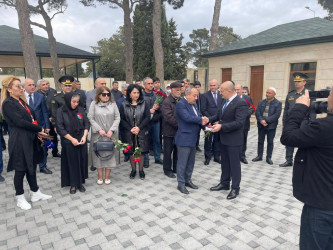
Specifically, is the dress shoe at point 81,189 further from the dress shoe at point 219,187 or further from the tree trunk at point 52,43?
the tree trunk at point 52,43

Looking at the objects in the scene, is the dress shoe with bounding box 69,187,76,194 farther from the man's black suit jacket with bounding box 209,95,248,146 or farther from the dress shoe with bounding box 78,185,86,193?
the man's black suit jacket with bounding box 209,95,248,146

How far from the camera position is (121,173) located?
558cm

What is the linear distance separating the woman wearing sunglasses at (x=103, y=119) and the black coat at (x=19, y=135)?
1091 millimetres

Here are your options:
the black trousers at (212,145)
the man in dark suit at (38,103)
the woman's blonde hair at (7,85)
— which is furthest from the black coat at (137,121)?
the woman's blonde hair at (7,85)

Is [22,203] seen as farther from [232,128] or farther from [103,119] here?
[232,128]

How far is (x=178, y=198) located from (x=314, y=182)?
2.71 meters

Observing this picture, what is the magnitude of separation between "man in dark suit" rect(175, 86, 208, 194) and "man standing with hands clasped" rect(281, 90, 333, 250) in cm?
232

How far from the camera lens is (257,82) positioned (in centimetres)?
1321

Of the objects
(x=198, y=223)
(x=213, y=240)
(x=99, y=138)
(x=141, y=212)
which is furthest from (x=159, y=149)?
(x=213, y=240)

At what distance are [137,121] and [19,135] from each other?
213 centimetres

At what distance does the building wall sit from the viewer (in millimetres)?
10359

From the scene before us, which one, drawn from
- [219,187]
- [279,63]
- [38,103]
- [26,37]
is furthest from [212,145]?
[26,37]

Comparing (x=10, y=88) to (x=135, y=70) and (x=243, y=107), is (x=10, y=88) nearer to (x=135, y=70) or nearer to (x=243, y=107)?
(x=243, y=107)

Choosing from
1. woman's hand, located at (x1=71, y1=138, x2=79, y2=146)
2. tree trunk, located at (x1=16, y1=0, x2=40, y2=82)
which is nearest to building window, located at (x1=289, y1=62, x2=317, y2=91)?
woman's hand, located at (x1=71, y1=138, x2=79, y2=146)
